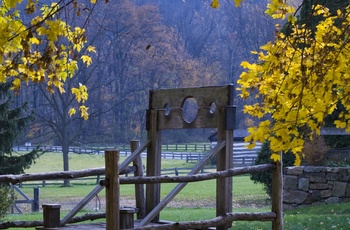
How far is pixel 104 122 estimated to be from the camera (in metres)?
51.7

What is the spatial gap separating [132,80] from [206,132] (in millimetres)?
8130

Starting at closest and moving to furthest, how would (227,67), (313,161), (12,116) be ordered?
(313,161) < (12,116) < (227,67)

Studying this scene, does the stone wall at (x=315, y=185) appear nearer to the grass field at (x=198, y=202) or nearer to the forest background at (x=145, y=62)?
the grass field at (x=198, y=202)

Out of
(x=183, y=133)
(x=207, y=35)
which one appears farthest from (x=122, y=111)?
(x=207, y=35)

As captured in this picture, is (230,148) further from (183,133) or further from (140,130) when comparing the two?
(183,133)

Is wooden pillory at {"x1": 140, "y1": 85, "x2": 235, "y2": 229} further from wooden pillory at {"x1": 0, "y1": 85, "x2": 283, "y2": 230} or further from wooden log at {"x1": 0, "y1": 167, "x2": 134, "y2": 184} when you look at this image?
wooden log at {"x1": 0, "y1": 167, "x2": 134, "y2": 184}

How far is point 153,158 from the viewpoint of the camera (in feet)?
28.6

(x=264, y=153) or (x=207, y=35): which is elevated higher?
(x=207, y=35)

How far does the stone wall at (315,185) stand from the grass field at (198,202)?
632 millimetres

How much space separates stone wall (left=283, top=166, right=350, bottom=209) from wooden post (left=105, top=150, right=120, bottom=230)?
10.2 meters

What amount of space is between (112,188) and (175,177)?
91 centimetres

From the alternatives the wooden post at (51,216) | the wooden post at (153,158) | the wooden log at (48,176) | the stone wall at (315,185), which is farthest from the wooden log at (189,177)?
the stone wall at (315,185)

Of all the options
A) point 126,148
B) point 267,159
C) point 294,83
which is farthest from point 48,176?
point 126,148

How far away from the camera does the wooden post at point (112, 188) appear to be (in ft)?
21.4
